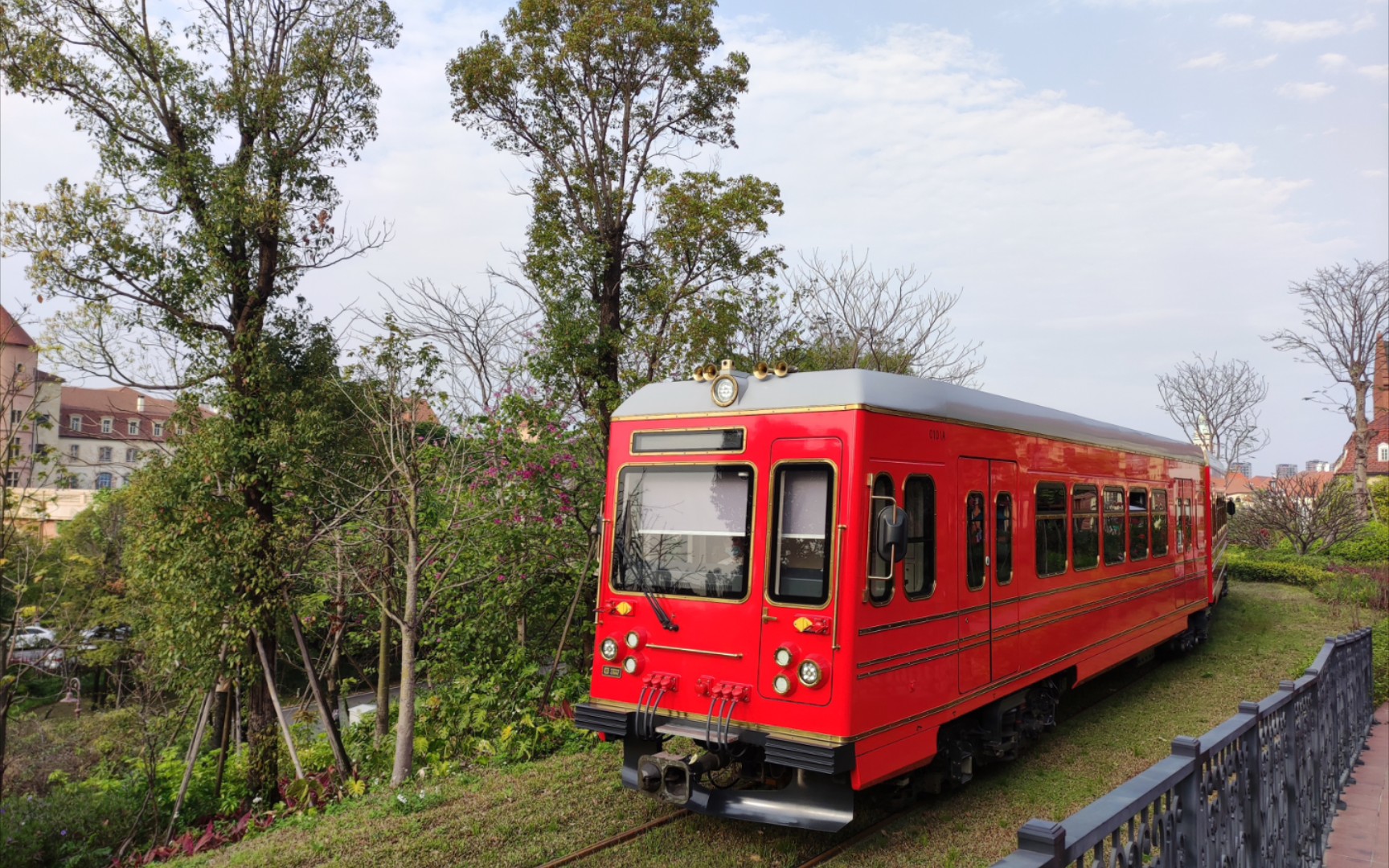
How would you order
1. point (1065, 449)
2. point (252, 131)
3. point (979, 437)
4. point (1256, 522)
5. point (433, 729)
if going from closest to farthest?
1. point (979, 437)
2. point (1065, 449)
3. point (433, 729)
4. point (252, 131)
5. point (1256, 522)

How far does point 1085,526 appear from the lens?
964 cm

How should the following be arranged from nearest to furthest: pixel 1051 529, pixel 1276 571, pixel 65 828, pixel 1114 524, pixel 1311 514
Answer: pixel 1051 529
pixel 1114 524
pixel 65 828
pixel 1276 571
pixel 1311 514

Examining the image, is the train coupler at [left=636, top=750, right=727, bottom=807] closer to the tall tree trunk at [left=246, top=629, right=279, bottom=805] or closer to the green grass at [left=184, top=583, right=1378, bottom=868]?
the green grass at [left=184, top=583, right=1378, bottom=868]

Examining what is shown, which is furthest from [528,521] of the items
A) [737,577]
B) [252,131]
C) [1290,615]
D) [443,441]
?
[1290,615]

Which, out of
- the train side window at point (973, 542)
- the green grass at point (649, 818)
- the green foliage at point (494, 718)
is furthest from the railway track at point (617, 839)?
the green foliage at point (494, 718)

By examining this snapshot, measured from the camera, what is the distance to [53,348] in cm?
1359

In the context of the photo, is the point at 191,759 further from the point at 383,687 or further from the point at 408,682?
the point at 408,682

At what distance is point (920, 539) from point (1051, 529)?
266 cm

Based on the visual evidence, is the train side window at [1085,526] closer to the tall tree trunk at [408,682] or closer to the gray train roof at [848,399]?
the gray train roof at [848,399]

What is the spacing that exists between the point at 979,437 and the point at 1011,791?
2.98 meters

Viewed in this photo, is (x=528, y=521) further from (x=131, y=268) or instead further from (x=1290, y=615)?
(x=1290, y=615)

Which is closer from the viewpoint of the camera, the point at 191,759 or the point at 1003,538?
the point at 1003,538

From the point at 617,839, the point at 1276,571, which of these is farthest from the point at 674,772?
the point at 1276,571

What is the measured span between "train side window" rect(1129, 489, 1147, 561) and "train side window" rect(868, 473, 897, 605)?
5.98m
